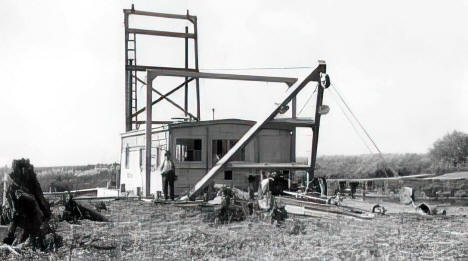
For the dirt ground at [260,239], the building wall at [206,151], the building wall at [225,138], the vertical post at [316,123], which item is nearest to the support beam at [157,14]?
the building wall at [206,151]

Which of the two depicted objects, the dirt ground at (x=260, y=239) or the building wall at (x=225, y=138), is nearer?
the dirt ground at (x=260, y=239)

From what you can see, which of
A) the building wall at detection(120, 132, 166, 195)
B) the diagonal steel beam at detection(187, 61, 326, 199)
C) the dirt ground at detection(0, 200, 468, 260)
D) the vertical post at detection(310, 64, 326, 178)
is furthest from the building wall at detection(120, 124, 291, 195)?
the dirt ground at detection(0, 200, 468, 260)

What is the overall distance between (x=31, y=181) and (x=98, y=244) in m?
1.78

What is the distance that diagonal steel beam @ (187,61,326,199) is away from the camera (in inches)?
607

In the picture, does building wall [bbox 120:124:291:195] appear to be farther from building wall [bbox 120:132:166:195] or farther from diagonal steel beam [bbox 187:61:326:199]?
diagonal steel beam [bbox 187:61:326:199]

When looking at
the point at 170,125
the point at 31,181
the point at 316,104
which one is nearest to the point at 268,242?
the point at 31,181

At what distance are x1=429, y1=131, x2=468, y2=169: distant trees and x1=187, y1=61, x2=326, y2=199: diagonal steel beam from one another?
3106 cm

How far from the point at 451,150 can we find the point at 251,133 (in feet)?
113

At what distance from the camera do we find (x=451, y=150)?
4500cm

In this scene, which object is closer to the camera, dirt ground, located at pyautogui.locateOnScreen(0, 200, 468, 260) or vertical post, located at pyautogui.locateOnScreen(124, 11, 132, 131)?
dirt ground, located at pyautogui.locateOnScreen(0, 200, 468, 260)

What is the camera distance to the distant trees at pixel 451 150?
4397 centimetres

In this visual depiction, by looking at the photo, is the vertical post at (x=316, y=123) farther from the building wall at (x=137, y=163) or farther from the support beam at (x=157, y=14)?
the support beam at (x=157, y=14)

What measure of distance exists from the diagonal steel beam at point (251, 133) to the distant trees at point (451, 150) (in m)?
31.1

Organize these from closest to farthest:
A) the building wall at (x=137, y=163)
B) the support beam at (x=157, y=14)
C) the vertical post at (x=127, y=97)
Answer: the building wall at (x=137, y=163), the support beam at (x=157, y=14), the vertical post at (x=127, y=97)
